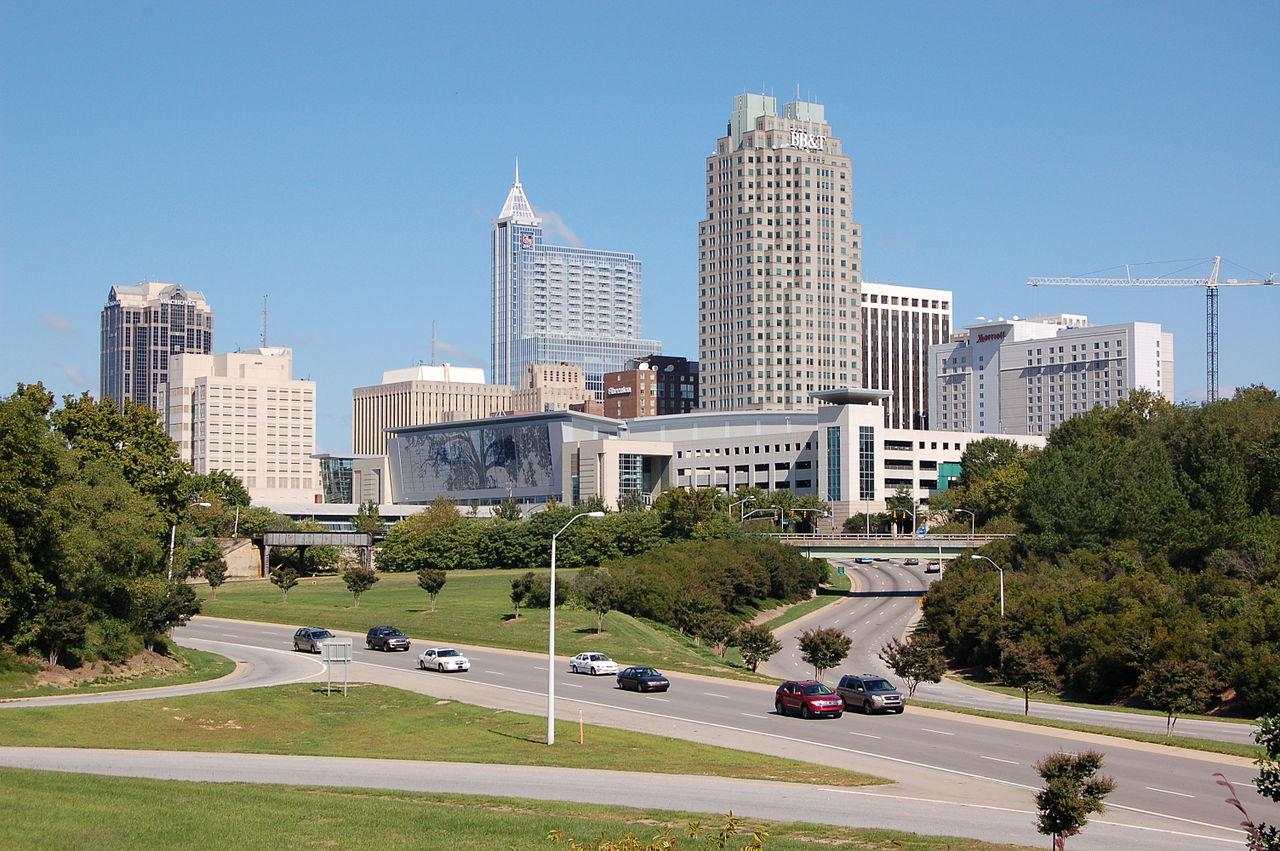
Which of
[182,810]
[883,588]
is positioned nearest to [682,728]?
[182,810]

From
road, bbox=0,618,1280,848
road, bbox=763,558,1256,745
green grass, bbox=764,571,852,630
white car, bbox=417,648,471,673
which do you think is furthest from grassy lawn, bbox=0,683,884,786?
green grass, bbox=764,571,852,630

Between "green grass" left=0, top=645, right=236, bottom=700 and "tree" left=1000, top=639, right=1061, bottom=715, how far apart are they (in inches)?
1698

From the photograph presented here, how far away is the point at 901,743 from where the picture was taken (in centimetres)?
5116

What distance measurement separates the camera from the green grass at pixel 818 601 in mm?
127356

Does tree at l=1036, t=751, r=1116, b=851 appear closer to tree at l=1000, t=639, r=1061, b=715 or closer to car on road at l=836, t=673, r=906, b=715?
car on road at l=836, t=673, r=906, b=715

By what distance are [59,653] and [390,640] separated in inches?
880

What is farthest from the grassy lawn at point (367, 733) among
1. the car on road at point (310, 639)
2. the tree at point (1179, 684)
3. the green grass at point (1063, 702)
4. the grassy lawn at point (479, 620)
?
the tree at point (1179, 684)

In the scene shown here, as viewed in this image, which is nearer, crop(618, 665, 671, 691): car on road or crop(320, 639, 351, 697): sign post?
crop(320, 639, 351, 697): sign post

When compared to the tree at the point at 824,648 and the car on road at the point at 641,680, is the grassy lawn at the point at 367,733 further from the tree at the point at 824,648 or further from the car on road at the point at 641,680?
the tree at the point at 824,648

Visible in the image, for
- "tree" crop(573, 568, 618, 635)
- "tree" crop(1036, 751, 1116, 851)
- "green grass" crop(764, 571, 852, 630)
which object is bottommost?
"green grass" crop(764, 571, 852, 630)

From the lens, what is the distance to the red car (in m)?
58.7

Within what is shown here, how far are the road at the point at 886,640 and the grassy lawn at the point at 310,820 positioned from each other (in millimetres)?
31727

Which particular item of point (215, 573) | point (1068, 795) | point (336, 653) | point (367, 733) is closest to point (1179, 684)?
point (336, 653)

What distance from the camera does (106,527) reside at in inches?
2749
